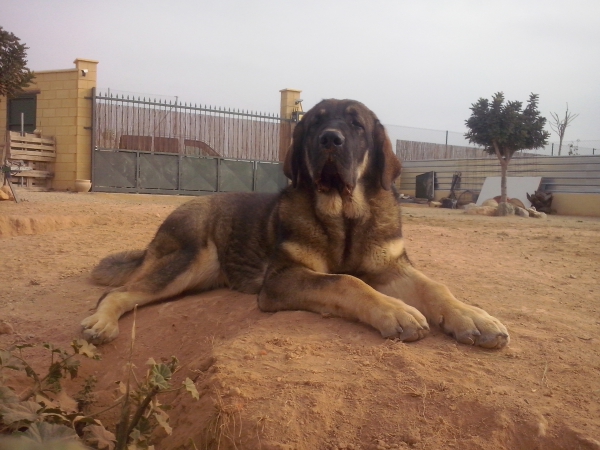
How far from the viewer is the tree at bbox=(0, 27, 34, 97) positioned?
406 inches

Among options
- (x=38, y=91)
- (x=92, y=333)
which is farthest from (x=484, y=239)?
(x=38, y=91)

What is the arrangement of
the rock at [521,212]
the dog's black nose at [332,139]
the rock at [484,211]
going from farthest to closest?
the rock at [484,211]
the rock at [521,212]
the dog's black nose at [332,139]

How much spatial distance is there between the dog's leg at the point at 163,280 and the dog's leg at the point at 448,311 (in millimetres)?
1646

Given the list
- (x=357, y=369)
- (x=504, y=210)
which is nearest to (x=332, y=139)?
(x=357, y=369)

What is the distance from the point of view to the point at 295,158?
452cm

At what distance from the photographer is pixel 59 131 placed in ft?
64.3

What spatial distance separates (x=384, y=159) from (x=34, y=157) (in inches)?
705

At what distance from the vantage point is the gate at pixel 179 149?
62.5 ft

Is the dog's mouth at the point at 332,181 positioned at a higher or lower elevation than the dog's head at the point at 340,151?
lower

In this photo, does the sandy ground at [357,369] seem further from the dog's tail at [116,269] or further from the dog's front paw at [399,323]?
the dog's tail at [116,269]

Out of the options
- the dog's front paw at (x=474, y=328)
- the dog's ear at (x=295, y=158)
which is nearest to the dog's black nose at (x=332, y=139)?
the dog's ear at (x=295, y=158)

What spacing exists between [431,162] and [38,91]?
57.2 feet

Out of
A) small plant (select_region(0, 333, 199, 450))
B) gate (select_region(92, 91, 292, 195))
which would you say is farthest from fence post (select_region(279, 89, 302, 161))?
small plant (select_region(0, 333, 199, 450))

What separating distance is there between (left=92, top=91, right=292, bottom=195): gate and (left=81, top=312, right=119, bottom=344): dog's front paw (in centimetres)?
1557
